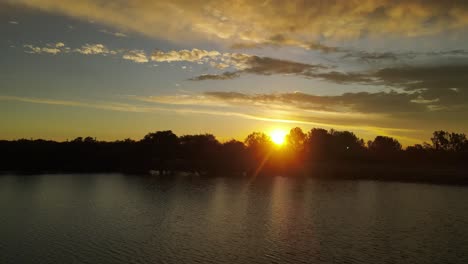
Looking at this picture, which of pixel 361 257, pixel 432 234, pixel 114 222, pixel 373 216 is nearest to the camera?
pixel 361 257

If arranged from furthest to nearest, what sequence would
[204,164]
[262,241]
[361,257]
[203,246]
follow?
[204,164], [262,241], [203,246], [361,257]

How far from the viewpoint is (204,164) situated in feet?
576

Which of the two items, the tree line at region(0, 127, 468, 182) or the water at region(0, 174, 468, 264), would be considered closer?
the water at region(0, 174, 468, 264)

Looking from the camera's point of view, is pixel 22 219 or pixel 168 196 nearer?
pixel 22 219

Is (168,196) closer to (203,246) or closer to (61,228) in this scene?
(61,228)

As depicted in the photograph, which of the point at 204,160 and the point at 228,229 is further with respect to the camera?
the point at 204,160

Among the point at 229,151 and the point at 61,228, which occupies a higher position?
the point at 229,151

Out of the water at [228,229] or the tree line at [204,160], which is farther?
the tree line at [204,160]

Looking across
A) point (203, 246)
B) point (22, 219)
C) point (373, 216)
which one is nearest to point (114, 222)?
point (22, 219)

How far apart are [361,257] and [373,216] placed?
24.3 m

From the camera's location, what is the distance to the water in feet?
109

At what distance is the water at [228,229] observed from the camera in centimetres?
3334

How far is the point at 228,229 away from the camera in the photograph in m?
44.8

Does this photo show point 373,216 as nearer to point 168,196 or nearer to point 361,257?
point 361,257
